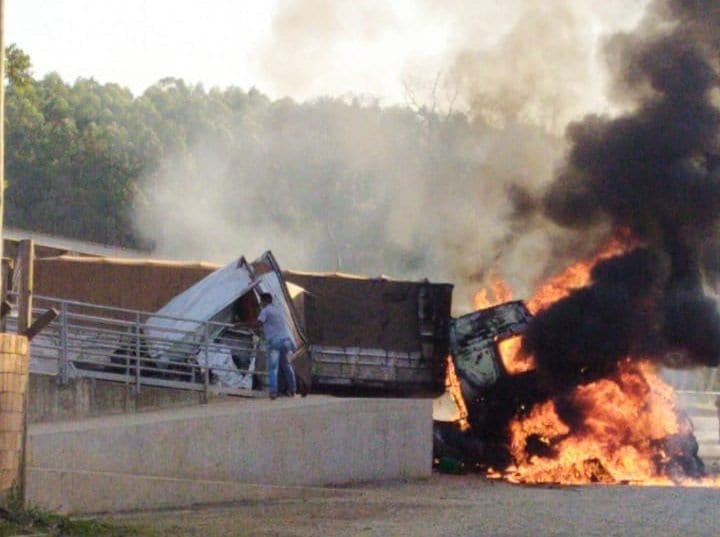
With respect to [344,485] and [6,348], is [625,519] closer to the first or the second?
[344,485]

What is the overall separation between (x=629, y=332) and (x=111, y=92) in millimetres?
46644

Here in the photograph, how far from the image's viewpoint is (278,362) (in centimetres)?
2075

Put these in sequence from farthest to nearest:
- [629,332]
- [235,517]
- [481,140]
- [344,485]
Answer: [481,140] → [629,332] → [344,485] → [235,517]

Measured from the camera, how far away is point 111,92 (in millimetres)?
68312

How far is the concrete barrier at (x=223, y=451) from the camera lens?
49.6 ft

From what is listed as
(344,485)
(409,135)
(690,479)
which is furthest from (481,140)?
(344,485)

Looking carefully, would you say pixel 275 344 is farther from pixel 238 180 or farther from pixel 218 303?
pixel 238 180

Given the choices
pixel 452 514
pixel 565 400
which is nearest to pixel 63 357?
pixel 452 514

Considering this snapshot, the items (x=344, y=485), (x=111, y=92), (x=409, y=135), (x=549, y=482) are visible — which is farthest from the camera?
(x=111, y=92)

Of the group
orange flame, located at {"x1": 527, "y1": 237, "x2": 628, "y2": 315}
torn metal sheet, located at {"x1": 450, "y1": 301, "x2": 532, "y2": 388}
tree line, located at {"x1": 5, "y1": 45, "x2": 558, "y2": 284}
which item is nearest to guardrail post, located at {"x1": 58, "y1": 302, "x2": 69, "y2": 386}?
torn metal sheet, located at {"x1": 450, "y1": 301, "x2": 532, "y2": 388}

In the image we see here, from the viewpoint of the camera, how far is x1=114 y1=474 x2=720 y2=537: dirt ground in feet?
46.3

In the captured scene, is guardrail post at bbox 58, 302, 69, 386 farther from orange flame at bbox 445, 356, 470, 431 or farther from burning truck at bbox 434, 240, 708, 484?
orange flame at bbox 445, 356, 470, 431

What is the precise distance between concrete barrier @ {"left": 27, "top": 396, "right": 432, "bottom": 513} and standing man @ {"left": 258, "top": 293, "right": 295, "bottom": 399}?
0.56 metres

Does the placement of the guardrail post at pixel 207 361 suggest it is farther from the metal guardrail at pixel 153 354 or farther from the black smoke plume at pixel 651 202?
the black smoke plume at pixel 651 202
